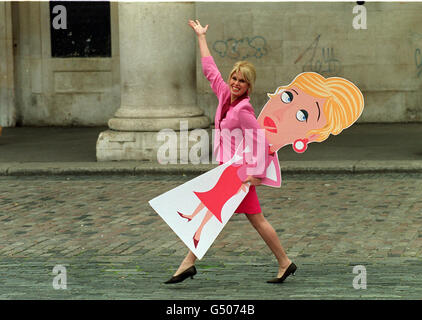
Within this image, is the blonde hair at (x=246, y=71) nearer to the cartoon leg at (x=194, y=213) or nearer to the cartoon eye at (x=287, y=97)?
the cartoon eye at (x=287, y=97)

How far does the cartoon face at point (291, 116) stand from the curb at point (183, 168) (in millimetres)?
6124

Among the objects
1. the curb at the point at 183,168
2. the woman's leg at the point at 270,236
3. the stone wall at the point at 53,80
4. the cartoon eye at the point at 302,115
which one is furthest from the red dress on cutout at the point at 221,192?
the stone wall at the point at 53,80

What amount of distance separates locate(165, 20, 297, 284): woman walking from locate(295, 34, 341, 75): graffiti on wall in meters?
11.7

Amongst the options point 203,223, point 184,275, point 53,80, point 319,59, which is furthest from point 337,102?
A: point 53,80

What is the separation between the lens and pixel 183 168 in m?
12.4

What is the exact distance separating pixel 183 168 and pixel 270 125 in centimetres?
629

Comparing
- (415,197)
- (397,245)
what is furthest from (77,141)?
(397,245)

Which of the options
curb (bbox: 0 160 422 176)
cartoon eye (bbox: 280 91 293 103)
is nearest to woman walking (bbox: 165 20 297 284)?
cartoon eye (bbox: 280 91 293 103)

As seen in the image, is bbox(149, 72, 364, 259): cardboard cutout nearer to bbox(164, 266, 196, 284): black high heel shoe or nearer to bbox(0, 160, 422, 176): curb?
bbox(164, 266, 196, 284): black high heel shoe

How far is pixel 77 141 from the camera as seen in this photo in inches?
631

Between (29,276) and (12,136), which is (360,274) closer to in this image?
(29,276)

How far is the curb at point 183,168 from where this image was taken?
12180 mm

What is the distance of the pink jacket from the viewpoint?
609cm

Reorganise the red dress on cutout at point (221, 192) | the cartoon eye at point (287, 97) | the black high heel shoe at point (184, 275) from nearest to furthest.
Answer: the cartoon eye at point (287, 97), the red dress on cutout at point (221, 192), the black high heel shoe at point (184, 275)
